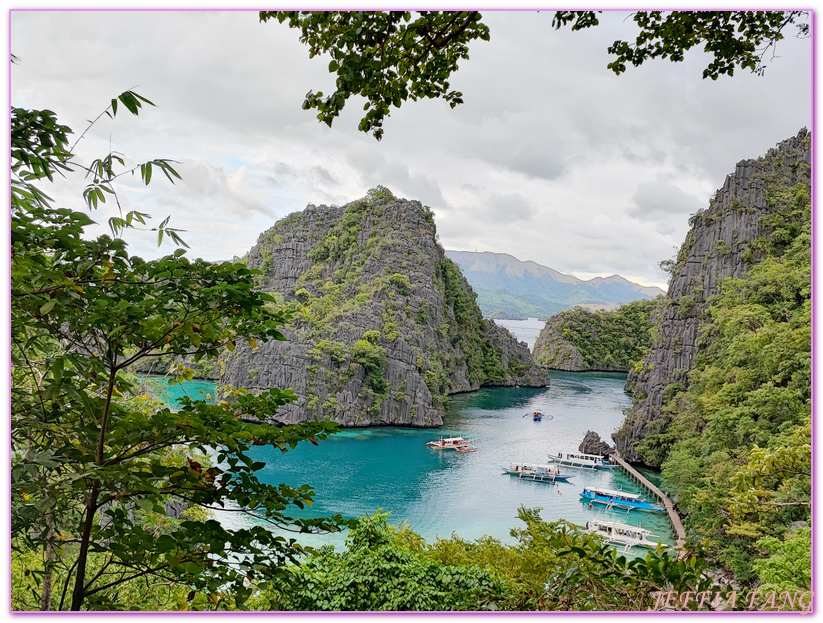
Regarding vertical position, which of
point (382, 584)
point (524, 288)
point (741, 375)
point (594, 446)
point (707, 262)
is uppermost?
point (524, 288)

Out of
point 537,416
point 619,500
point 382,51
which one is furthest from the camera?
point 537,416

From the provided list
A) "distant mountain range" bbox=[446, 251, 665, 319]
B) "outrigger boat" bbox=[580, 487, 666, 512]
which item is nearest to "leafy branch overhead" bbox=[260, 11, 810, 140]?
"outrigger boat" bbox=[580, 487, 666, 512]

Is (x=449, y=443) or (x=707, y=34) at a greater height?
(x=707, y=34)

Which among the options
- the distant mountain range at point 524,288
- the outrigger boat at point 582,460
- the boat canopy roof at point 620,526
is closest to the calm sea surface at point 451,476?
the outrigger boat at point 582,460

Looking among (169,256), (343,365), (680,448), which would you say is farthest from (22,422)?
(343,365)

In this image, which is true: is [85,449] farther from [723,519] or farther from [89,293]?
[723,519]

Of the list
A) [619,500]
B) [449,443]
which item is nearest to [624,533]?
[619,500]

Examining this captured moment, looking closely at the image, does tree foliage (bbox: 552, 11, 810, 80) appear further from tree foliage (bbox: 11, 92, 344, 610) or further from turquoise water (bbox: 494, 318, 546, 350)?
turquoise water (bbox: 494, 318, 546, 350)

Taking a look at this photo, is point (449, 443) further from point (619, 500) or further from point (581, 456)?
point (619, 500)

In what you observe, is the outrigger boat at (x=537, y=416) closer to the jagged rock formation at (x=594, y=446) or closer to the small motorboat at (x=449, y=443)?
the jagged rock formation at (x=594, y=446)
